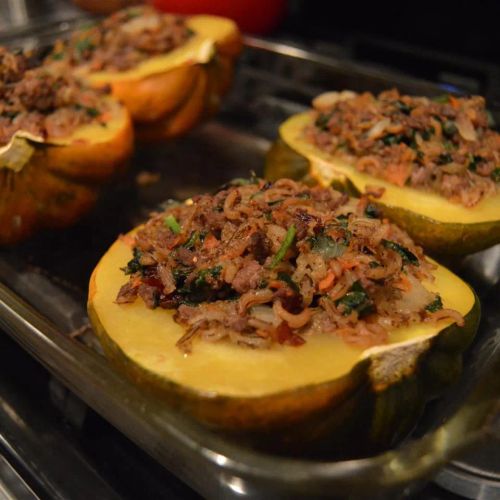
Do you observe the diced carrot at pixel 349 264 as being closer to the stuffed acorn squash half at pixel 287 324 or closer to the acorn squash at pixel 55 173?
the stuffed acorn squash half at pixel 287 324

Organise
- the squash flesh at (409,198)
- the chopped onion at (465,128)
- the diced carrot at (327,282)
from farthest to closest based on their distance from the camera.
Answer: the chopped onion at (465,128) < the squash flesh at (409,198) < the diced carrot at (327,282)

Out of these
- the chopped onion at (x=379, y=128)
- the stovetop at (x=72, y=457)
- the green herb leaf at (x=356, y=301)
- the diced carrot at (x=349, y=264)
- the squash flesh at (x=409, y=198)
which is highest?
the chopped onion at (x=379, y=128)

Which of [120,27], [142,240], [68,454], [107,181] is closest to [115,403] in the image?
[68,454]

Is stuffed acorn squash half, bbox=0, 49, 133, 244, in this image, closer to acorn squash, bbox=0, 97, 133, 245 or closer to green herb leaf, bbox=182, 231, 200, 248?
acorn squash, bbox=0, 97, 133, 245

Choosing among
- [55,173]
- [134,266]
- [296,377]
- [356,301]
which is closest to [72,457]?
[134,266]

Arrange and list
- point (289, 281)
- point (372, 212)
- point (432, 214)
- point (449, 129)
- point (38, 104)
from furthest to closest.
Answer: point (38, 104), point (449, 129), point (432, 214), point (372, 212), point (289, 281)

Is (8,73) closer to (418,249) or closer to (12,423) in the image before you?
(12,423)

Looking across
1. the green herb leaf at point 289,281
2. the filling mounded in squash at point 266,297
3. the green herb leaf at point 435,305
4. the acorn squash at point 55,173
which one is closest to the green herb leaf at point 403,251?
the filling mounded in squash at point 266,297

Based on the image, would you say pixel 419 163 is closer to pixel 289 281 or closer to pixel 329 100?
pixel 329 100
